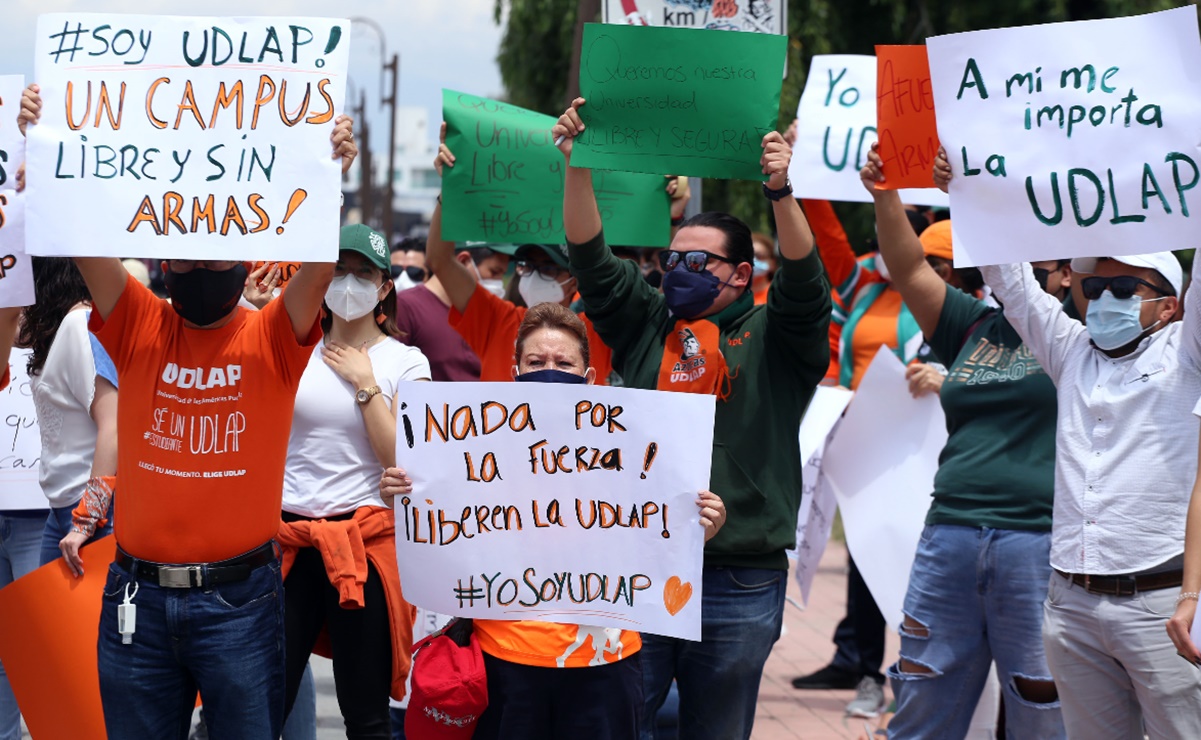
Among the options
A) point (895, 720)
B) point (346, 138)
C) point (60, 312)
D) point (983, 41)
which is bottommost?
point (895, 720)

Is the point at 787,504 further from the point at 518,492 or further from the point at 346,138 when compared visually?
the point at 346,138

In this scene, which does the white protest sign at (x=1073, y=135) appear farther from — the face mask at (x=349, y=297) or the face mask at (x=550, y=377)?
the face mask at (x=349, y=297)

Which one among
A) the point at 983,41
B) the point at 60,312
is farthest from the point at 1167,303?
the point at 60,312

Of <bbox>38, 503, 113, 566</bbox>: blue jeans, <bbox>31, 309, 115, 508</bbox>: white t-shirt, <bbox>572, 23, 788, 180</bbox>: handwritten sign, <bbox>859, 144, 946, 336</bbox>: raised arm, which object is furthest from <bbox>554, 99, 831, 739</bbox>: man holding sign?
<bbox>38, 503, 113, 566</bbox>: blue jeans

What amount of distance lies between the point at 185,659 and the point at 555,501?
3.37ft

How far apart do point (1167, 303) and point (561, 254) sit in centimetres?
252

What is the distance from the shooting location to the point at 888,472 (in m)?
6.12

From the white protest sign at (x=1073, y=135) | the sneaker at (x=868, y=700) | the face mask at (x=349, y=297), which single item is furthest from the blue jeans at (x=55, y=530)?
the sneaker at (x=868, y=700)

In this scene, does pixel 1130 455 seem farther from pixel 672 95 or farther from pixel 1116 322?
pixel 672 95

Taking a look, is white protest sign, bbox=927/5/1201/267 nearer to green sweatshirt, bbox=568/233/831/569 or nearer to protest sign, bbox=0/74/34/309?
green sweatshirt, bbox=568/233/831/569

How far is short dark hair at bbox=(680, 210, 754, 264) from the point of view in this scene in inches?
170

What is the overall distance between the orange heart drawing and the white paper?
249 centimetres

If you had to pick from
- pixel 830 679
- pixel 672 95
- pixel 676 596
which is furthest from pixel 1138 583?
pixel 830 679

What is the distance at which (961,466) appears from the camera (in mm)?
4738
